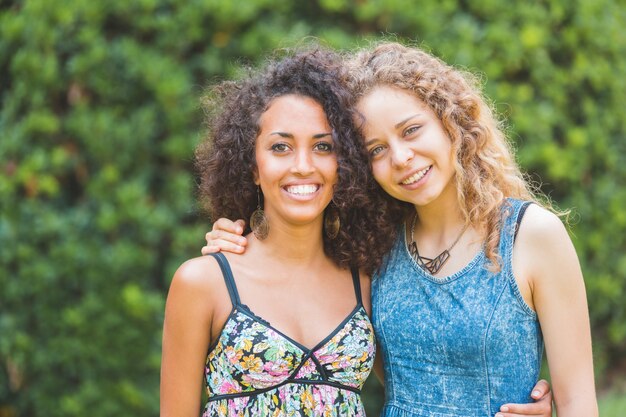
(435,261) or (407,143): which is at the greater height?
(407,143)

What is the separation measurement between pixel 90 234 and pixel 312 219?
1.50 metres

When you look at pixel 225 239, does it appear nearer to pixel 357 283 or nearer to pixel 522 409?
pixel 357 283

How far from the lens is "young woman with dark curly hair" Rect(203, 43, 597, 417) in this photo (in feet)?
9.19

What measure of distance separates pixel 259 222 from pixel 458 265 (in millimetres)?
747

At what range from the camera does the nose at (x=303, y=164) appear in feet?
9.59

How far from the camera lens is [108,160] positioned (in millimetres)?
4113

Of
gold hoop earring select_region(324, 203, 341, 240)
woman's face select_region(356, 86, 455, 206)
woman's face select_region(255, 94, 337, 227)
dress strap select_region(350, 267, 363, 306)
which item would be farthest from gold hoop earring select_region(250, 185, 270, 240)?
woman's face select_region(356, 86, 455, 206)

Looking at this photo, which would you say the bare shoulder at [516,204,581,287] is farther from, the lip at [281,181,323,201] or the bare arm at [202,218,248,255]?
the bare arm at [202,218,248,255]

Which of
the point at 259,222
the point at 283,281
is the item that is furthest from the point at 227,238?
the point at 283,281

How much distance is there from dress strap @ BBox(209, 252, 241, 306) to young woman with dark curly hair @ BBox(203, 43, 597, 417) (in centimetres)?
7

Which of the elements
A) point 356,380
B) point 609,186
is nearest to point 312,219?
point 356,380

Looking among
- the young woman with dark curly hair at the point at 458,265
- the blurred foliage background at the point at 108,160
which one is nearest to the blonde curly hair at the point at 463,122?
the young woman with dark curly hair at the point at 458,265

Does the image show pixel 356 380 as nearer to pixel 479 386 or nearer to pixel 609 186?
pixel 479 386

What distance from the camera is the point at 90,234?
13.6 ft
